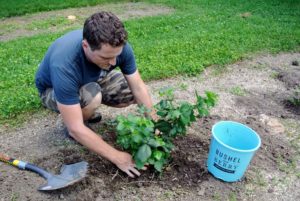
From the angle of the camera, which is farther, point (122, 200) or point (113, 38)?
point (122, 200)

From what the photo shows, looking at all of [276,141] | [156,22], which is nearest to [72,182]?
[276,141]

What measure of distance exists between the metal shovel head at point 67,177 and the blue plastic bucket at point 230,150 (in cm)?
92

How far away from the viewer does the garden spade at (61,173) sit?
2488 millimetres

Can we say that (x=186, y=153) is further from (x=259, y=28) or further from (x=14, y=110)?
(x=259, y=28)

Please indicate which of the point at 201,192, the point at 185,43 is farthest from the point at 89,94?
the point at 185,43

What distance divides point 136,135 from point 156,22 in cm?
420

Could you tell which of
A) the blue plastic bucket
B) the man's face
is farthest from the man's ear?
the blue plastic bucket

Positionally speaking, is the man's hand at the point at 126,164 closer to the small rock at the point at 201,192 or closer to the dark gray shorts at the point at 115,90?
the small rock at the point at 201,192

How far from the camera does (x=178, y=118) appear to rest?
99.5 inches

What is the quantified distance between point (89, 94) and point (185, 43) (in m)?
2.59

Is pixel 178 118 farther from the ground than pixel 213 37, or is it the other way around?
Answer: pixel 178 118

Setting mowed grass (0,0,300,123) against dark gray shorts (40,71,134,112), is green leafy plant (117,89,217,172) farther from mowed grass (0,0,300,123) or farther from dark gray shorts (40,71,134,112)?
mowed grass (0,0,300,123)

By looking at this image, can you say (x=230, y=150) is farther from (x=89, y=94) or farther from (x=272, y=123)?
(x=272, y=123)

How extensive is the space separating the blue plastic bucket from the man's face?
0.86 meters
